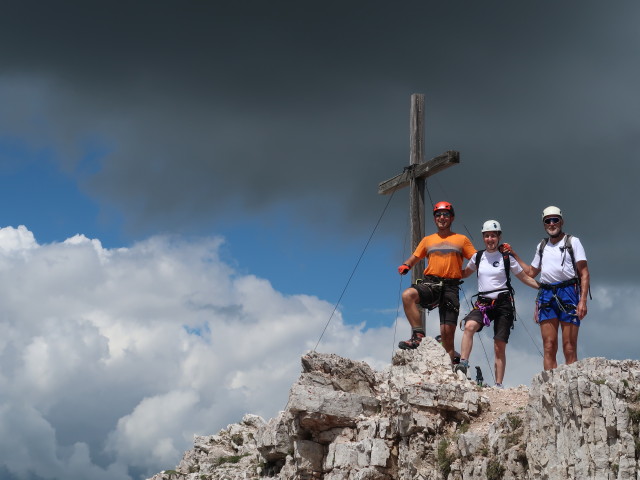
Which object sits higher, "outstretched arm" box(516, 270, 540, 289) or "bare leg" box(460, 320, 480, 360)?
"outstretched arm" box(516, 270, 540, 289)

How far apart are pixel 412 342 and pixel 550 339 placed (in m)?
3.15

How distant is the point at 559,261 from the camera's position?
15.4 meters

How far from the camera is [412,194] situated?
20.0 metres

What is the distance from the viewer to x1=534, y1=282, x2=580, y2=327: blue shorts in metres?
15.1

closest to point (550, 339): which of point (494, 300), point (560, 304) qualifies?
point (560, 304)

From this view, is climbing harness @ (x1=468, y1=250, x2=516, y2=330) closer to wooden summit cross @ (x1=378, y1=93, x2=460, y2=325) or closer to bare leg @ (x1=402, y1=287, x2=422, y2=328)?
bare leg @ (x1=402, y1=287, x2=422, y2=328)

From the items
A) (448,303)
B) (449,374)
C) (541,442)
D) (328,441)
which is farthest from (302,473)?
(541,442)

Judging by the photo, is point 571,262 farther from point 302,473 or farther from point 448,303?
point 302,473

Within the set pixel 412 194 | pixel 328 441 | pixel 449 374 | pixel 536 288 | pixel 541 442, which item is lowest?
pixel 541 442

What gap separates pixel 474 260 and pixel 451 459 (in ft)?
15.4

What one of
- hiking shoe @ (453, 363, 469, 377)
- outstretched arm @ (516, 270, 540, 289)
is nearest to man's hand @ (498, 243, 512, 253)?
outstretched arm @ (516, 270, 540, 289)

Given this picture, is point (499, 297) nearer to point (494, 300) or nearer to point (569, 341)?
point (494, 300)

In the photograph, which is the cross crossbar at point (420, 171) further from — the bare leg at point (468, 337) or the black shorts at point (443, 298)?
the bare leg at point (468, 337)

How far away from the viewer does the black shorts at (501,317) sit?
16578 mm
